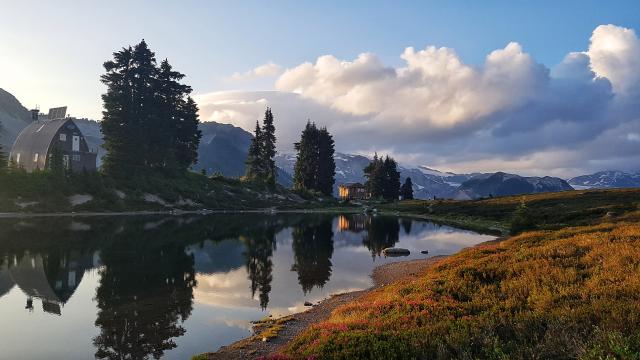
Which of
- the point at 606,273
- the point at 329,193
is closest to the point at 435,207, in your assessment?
the point at 329,193

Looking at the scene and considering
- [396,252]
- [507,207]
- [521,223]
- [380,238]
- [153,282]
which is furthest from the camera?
[507,207]

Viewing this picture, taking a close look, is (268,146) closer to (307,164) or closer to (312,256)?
(307,164)

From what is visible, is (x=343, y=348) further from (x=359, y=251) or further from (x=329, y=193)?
(x=329, y=193)

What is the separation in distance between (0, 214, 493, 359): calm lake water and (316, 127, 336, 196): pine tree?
9352 cm

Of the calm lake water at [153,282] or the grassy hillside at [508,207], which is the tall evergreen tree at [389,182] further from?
the calm lake water at [153,282]

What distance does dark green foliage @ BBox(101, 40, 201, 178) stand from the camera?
9431cm

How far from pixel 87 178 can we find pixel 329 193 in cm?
8961

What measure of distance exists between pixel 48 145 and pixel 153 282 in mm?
87089

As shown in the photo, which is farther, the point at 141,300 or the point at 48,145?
the point at 48,145

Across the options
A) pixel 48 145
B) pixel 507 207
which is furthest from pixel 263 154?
pixel 507 207

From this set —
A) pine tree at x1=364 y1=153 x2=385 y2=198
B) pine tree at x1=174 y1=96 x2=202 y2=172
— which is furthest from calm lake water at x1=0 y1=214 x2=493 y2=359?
pine tree at x1=364 y1=153 x2=385 y2=198

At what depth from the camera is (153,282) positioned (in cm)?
2817

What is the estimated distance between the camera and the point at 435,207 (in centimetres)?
11819

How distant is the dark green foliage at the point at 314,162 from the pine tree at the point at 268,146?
15.7 metres
